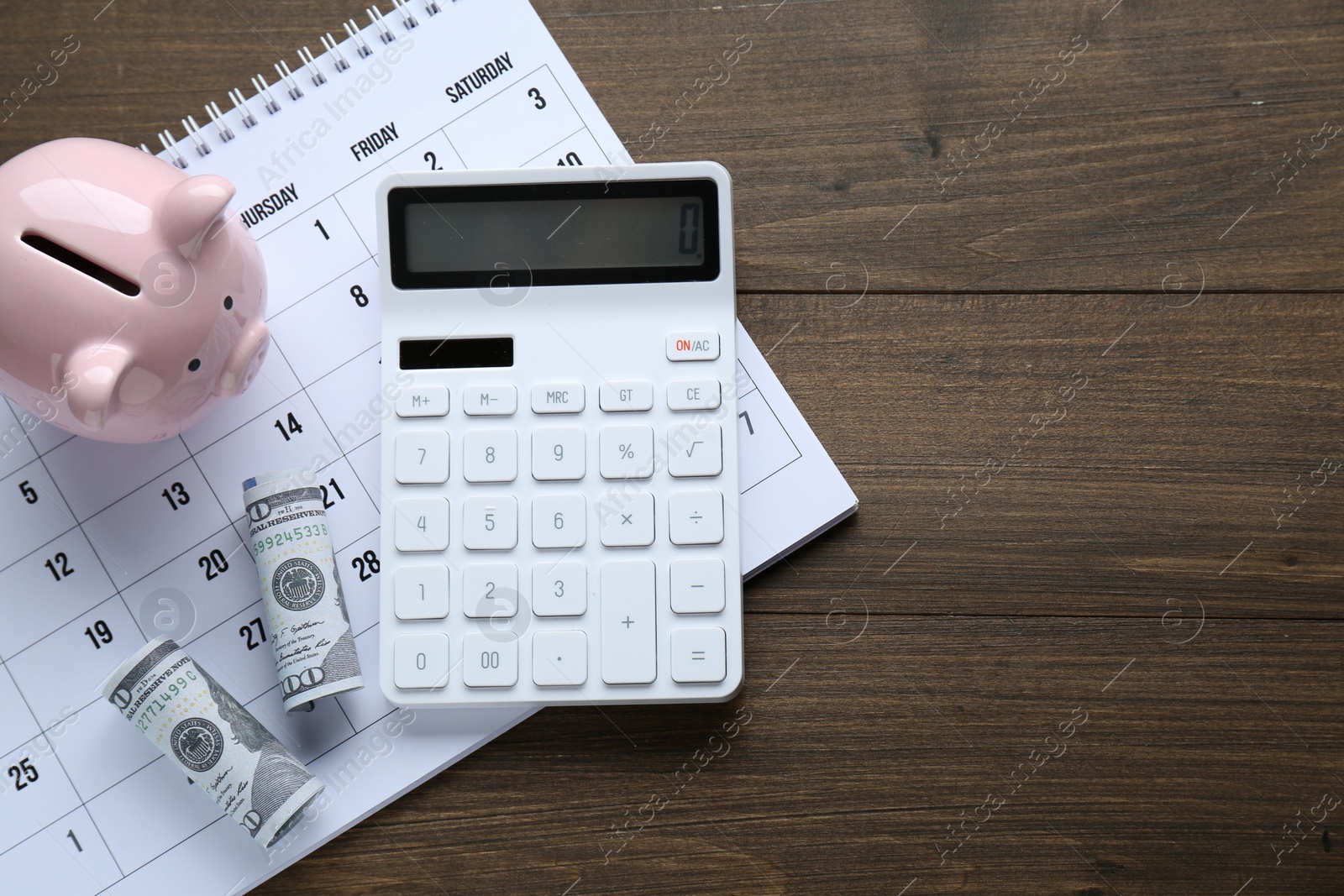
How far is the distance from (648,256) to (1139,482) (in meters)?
0.34

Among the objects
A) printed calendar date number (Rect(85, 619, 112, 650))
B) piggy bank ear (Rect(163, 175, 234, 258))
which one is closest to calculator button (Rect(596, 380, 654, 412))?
piggy bank ear (Rect(163, 175, 234, 258))

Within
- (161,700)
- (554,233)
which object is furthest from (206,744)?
(554,233)

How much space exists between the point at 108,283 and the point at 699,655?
37 cm

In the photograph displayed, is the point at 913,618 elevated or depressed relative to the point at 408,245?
depressed

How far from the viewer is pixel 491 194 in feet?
1.68

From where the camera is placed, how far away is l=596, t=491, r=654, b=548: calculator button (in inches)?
19.8

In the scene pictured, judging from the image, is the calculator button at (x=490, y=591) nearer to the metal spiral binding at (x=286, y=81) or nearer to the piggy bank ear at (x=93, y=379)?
the piggy bank ear at (x=93, y=379)

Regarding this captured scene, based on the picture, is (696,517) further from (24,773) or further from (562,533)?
(24,773)

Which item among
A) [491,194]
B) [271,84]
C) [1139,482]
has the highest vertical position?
[271,84]

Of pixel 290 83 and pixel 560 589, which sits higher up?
pixel 290 83

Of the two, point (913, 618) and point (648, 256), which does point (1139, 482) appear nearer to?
point (913, 618)

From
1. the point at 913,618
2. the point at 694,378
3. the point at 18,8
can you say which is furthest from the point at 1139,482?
the point at 18,8

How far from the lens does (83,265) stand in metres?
0.44

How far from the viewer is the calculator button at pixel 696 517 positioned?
1.65 ft
